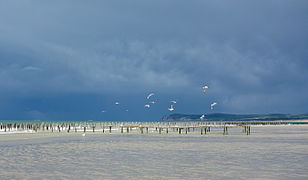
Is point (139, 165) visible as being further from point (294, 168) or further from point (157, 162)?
point (294, 168)

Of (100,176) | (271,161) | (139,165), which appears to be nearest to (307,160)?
(271,161)

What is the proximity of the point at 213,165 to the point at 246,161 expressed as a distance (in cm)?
286

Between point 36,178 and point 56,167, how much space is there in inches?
141

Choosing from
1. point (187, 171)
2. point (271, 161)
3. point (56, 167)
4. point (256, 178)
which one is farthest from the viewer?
point (271, 161)

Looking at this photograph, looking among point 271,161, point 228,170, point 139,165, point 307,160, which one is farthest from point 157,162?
point 307,160

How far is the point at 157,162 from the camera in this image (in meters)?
23.4

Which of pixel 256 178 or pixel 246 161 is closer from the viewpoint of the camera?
pixel 256 178

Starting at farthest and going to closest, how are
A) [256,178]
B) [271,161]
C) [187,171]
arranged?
[271,161] → [187,171] → [256,178]

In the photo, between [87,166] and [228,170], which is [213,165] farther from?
[87,166]

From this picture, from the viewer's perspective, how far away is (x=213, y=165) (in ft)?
70.5

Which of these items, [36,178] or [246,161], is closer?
[36,178]

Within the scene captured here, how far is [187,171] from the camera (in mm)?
19359

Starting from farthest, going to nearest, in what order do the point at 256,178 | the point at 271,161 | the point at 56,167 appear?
1. the point at 271,161
2. the point at 56,167
3. the point at 256,178

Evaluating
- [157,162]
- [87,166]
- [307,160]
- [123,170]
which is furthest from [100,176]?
[307,160]
